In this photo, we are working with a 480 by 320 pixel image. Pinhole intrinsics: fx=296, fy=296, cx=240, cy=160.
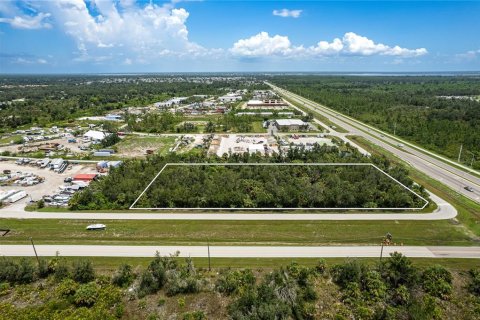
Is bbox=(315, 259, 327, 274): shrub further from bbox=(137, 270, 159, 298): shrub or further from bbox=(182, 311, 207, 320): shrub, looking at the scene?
bbox=(137, 270, 159, 298): shrub

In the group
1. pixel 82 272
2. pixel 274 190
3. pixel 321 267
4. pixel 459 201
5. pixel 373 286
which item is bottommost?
pixel 459 201

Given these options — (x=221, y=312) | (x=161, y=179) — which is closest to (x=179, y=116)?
(x=161, y=179)

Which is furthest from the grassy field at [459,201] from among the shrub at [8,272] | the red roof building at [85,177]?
the red roof building at [85,177]

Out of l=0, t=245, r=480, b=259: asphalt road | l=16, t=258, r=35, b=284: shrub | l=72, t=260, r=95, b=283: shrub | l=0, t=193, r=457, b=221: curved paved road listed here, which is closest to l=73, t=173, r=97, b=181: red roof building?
l=0, t=193, r=457, b=221: curved paved road

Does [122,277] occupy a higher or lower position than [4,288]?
higher

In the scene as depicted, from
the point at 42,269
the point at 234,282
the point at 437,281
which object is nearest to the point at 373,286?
the point at 437,281

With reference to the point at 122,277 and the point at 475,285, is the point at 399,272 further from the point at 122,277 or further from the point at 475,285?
the point at 122,277

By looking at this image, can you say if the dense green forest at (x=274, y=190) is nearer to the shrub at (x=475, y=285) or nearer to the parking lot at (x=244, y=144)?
the shrub at (x=475, y=285)
